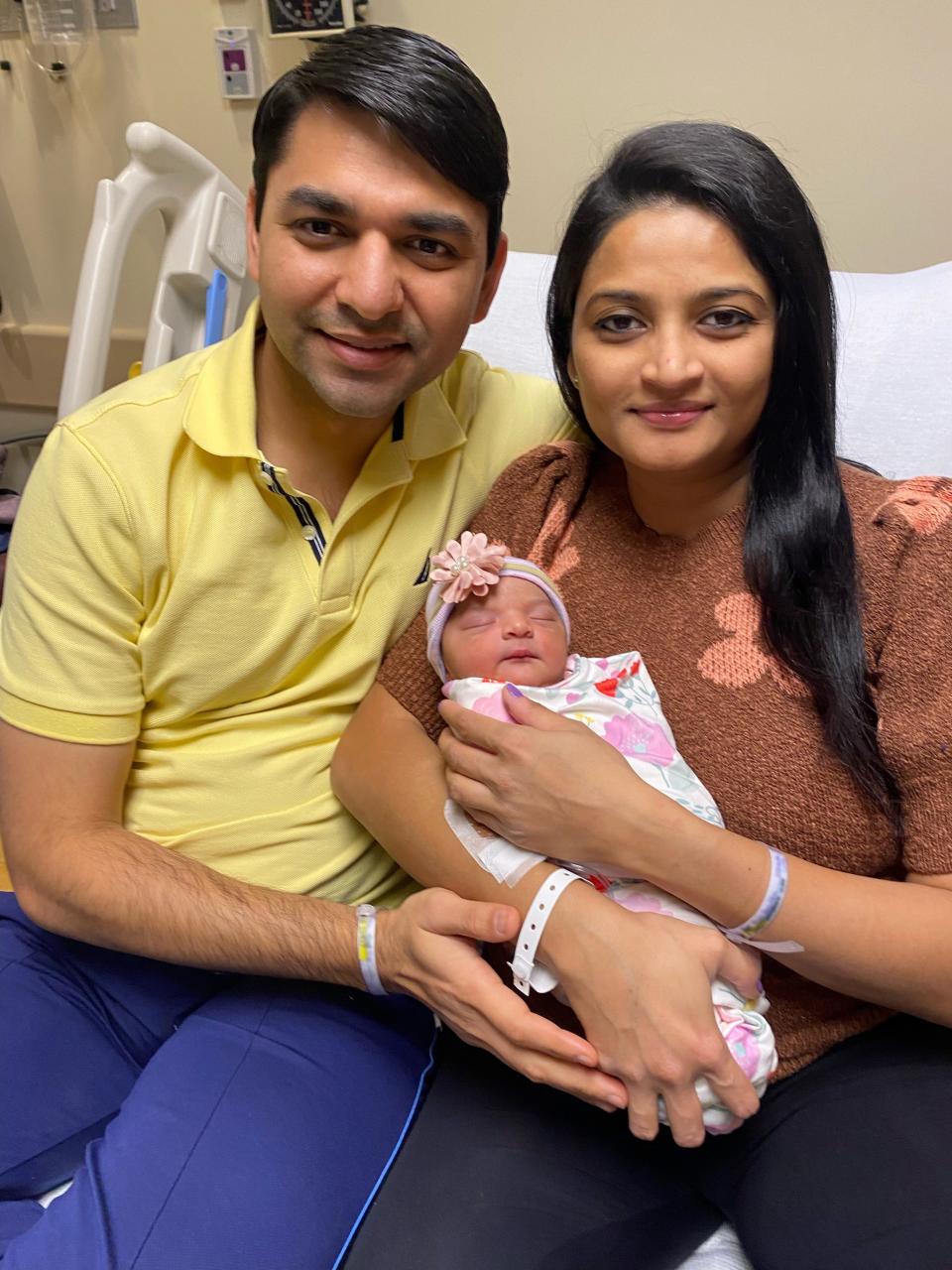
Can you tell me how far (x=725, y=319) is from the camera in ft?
3.84

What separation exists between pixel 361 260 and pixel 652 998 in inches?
36.0

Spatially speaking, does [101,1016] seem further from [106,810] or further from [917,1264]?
[917,1264]

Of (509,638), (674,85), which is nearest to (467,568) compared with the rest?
(509,638)

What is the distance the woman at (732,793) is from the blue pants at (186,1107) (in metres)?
0.10

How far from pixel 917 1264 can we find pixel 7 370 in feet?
11.7

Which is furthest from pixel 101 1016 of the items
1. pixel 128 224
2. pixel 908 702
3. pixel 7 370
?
pixel 7 370

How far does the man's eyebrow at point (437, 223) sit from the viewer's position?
1.22 meters

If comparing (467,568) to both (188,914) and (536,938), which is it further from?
(188,914)

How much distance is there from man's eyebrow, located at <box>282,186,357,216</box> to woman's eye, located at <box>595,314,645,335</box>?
33 centimetres

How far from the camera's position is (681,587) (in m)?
1.29

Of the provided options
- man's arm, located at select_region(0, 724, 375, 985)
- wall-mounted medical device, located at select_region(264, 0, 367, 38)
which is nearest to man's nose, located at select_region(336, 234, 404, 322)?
man's arm, located at select_region(0, 724, 375, 985)

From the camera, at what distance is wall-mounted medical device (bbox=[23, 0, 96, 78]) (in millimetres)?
2779

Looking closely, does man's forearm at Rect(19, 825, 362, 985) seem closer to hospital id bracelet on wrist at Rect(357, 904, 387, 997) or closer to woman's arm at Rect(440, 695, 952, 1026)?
hospital id bracelet on wrist at Rect(357, 904, 387, 997)

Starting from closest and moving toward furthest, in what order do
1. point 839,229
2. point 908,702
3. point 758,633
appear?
point 908,702 < point 758,633 < point 839,229
